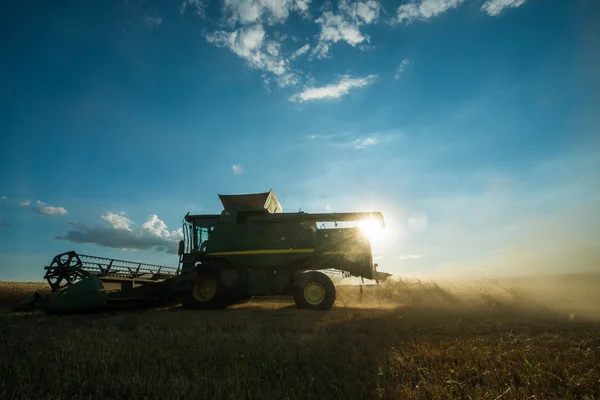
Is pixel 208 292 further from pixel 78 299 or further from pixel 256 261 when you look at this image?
pixel 78 299

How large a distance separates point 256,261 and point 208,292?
79.1 inches

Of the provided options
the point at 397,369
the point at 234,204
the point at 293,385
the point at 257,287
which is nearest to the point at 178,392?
the point at 293,385

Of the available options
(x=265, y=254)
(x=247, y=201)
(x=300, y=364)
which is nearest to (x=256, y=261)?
(x=265, y=254)

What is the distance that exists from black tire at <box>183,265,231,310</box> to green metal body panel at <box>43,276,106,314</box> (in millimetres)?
2819

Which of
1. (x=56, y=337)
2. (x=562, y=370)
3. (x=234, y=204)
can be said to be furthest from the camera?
(x=234, y=204)

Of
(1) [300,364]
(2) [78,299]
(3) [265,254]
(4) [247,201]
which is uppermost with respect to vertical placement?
(4) [247,201]

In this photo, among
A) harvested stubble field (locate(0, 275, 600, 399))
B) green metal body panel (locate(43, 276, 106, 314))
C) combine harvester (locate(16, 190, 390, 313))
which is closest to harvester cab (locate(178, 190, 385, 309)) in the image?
combine harvester (locate(16, 190, 390, 313))

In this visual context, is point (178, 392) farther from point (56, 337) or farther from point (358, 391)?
point (56, 337)

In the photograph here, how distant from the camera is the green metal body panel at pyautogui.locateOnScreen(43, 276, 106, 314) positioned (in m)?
8.96

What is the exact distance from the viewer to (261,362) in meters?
3.71

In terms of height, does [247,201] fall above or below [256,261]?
above

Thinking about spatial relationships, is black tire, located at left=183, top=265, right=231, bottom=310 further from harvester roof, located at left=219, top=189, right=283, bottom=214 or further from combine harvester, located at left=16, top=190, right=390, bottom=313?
harvester roof, located at left=219, top=189, right=283, bottom=214

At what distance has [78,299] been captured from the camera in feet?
29.6

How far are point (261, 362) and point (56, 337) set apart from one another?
3667mm
